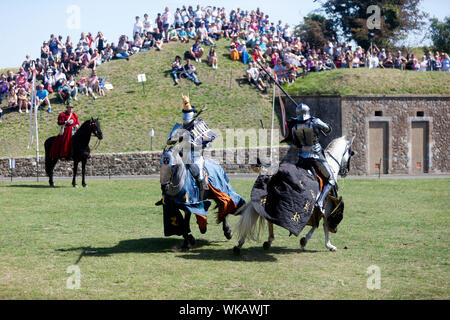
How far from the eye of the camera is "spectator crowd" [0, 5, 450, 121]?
117 ft

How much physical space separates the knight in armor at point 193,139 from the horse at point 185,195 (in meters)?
0.13

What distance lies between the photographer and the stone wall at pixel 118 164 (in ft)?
93.9

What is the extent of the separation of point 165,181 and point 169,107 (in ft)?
85.1

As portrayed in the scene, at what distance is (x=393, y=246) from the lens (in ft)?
37.6

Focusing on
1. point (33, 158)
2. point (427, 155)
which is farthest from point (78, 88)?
point (427, 155)

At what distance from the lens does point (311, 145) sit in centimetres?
1087

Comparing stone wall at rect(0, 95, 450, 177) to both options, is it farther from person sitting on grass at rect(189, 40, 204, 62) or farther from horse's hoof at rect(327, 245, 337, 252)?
horse's hoof at rect(327, 245, 337, 252)

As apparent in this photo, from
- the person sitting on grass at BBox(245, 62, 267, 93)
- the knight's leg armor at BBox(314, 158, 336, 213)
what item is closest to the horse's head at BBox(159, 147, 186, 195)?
the knight's leg armor at BBox(314, 158, 336, 213)

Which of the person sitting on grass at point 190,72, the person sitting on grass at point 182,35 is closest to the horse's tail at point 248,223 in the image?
the person sitting on grass at point 190,72

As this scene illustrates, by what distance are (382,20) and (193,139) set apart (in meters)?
39.7

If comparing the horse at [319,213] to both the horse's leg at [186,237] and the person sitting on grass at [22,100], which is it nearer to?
the horse's leg at [186,237]

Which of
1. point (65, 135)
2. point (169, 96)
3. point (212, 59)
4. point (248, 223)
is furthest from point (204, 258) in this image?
point (212, 59)

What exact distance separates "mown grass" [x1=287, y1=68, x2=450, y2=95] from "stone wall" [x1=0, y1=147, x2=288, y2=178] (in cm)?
827
